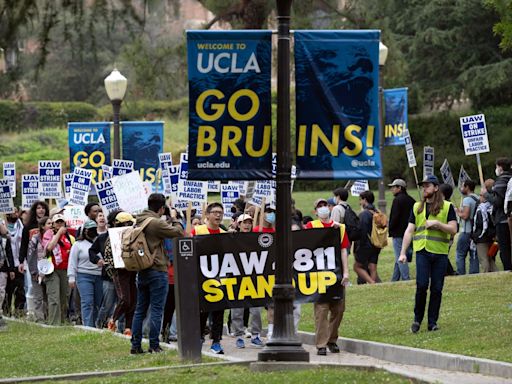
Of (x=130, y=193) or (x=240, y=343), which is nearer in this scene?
(x=240, y=343)

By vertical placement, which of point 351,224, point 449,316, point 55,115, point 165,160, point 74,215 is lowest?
point 449,316

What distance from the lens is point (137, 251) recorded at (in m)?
15.2

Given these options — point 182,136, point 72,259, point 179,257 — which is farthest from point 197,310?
point 182,136

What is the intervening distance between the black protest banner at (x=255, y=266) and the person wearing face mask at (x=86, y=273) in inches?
167

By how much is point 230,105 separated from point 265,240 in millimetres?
2756

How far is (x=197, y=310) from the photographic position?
1496cm

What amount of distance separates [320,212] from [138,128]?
11932 millimetres

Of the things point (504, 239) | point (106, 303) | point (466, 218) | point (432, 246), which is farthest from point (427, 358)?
point (466, 218)

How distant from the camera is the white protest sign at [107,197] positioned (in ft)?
72.6

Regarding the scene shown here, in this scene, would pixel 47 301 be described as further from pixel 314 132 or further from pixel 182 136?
pixel 182 136

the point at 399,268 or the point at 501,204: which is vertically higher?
the point at 501,204

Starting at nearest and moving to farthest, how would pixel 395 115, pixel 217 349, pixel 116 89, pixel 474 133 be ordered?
pixel 217 349 → pixel 474 133 → pixel 116 89 → pixel 395 115

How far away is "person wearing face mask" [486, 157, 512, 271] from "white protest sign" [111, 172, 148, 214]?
18.4 feet

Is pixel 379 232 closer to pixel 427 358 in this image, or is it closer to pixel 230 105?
pixel 427 358
